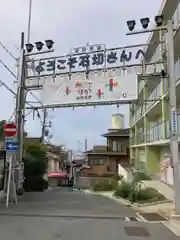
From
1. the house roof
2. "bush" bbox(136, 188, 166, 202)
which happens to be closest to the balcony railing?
"bush" bbox(136, 188, 166, 202)

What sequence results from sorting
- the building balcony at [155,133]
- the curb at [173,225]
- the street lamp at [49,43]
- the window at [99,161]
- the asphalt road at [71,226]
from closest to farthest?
the asphalt road at [71,226], the curb at [173,225], the street lamp at [49,43], the building balcony at [155,133], the window at [99,161]

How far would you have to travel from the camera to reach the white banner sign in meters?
19.0

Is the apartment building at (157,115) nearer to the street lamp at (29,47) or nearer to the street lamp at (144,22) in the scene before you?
the street lamp at (144,22)

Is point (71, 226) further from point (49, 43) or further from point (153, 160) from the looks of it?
point (153, 160)

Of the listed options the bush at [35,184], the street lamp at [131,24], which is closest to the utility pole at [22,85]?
the street lamp at [131,24]

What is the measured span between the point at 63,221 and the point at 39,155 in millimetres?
21242

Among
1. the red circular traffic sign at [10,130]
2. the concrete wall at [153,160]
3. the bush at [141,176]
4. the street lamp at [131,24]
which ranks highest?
the street lamp at [131,24]

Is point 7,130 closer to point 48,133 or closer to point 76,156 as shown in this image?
point 48,133

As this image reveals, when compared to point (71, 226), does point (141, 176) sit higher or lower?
higher

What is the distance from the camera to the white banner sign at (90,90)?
1895cm

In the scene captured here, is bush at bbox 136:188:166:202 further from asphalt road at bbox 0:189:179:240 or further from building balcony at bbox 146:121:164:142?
building balcony at bbox 146:121:164:142

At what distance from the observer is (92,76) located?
763 inches

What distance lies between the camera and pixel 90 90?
→ 63.8ft

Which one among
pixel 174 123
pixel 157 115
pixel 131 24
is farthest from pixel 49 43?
pixel 157 115
